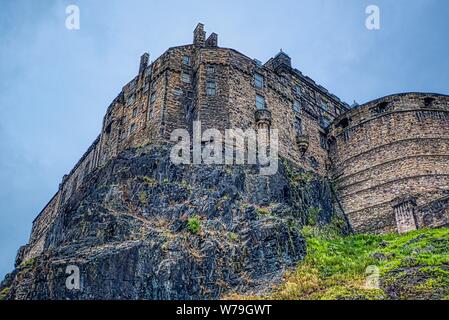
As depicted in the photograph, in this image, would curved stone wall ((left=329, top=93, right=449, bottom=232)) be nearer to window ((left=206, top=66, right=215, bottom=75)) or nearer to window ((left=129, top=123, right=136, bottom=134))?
window ((left=206, top=66, right=215, bottom=75))

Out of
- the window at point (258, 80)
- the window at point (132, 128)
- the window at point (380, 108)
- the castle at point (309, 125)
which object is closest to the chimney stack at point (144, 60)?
the castle at point (309, 125)

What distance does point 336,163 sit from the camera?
133ft

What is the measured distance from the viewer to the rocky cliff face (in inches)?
965

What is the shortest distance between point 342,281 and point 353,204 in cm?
1327

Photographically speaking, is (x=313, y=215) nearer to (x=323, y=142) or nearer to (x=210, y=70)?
(x=323, y=142)

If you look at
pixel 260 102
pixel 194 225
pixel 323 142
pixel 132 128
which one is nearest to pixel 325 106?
pixel 323 142

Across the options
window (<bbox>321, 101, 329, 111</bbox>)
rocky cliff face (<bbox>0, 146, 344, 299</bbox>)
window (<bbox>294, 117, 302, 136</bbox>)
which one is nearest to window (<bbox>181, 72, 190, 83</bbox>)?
rocky cliff face (<bbox>0, 146, 344, 299</bbox>)

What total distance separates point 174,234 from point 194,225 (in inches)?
43.4

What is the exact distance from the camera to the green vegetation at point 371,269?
22750 millimetres

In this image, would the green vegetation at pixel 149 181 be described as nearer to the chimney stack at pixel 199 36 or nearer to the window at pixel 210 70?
the window at pixel 210 70

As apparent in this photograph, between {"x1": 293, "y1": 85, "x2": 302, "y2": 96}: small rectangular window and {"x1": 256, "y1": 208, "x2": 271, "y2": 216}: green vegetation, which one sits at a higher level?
{"x1": 293, "y1": 85, "x2": 302, "y2": 96}: small rectangular window

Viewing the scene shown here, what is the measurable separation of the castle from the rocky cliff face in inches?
153

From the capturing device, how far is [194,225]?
27266 millimetres
